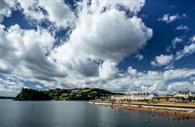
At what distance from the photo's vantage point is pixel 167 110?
162875mm

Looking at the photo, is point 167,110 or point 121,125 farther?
point 167,110

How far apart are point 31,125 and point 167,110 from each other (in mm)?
94623

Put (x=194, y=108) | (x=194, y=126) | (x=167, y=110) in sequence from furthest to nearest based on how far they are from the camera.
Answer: (x=167, y=110) < (x=194, y=108) < (x=194, y=126)

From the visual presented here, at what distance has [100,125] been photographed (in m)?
103

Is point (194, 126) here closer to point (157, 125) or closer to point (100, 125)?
point (157, 125)

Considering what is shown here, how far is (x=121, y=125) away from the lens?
103m

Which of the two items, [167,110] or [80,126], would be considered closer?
[80,126]

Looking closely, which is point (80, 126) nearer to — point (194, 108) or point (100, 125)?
point (100, 125)

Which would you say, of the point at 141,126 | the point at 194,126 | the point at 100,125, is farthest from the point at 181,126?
the point at 100,125

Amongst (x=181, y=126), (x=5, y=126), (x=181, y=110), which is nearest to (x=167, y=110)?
(x=181, y=110)

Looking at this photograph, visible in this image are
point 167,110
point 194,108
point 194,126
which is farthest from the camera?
point 167,110

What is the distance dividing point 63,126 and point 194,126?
51844mm

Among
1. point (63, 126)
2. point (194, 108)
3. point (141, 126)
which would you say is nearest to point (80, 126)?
point (63, 126)

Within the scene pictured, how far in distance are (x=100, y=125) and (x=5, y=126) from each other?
37.8 m
